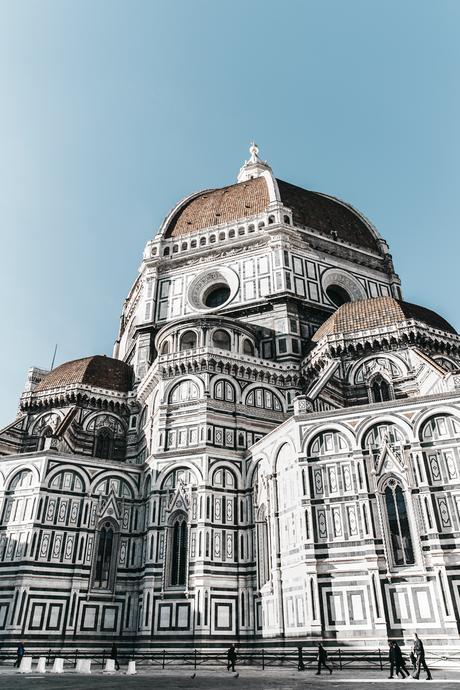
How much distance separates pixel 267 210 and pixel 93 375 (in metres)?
14.4

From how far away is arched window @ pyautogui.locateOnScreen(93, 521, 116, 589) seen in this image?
21328 mm

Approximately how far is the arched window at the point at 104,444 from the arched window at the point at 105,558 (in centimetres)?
491

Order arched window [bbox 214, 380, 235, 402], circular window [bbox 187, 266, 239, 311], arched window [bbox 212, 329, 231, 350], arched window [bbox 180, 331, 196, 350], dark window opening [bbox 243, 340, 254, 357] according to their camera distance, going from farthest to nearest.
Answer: circular window [bbox 187, 266, 239, 311] → dark window opening [bbox 243, 340, 254, 357] → arched window [bbox 180, 331, 196, 350] → arched window [bbox 212, 329, 231, 350] → arched window [bbox 214, 380, 235, 402]

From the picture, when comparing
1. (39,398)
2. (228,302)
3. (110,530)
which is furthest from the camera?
(228,302)

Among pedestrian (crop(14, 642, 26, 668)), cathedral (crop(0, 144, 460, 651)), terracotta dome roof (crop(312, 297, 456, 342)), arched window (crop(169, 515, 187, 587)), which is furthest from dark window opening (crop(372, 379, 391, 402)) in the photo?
pedestrian (crop(14, 642, 26, 668))

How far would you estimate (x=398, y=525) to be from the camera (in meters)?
16.9

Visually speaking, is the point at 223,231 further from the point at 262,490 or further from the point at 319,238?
the point at 262,490

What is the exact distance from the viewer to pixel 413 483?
17.2 meters

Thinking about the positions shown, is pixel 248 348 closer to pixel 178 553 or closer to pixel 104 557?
pixel 178 553

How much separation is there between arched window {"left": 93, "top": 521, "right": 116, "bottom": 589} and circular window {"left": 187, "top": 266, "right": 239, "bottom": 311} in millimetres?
13326

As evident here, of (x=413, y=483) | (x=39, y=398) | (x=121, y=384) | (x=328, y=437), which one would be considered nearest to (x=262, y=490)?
(x=328, y=437)

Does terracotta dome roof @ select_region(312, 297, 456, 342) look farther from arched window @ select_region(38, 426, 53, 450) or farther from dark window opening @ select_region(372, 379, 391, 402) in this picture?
arched window @ select_region(38, 426, 53, 450)

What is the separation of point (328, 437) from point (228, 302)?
Result: 13.2m

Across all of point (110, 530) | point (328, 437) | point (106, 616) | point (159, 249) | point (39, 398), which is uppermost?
point (159, 249)
